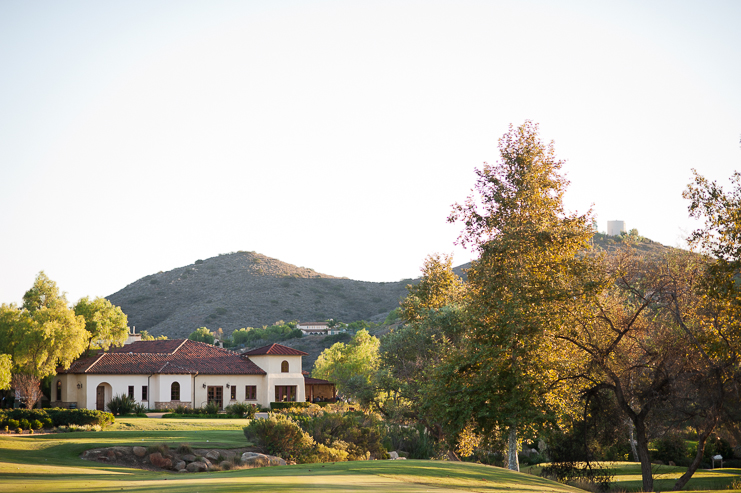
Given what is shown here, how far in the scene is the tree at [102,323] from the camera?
51.2m

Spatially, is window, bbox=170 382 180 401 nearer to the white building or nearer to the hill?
the white building

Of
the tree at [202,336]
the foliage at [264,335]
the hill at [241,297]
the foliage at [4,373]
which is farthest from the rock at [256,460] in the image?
the hill at [241,297]

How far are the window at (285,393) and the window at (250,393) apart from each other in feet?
5.61

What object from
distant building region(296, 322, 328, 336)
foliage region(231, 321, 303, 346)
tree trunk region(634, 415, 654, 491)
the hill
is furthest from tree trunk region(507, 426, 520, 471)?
the hill

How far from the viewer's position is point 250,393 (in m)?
50.2

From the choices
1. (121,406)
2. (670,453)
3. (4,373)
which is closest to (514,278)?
(670,453)

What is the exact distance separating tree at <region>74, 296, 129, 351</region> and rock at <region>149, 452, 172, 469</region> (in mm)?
30534

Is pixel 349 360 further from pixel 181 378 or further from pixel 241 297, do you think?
pixel 241 297

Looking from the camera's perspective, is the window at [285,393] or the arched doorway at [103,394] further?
the window at [285,393]

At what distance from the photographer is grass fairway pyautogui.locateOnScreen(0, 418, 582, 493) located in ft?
37.1

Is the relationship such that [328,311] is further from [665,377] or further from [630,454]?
[665,377]

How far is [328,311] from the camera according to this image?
11581 cm

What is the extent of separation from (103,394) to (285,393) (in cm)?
1336

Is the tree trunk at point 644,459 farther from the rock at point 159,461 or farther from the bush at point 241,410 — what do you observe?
the bush at point 241,410
